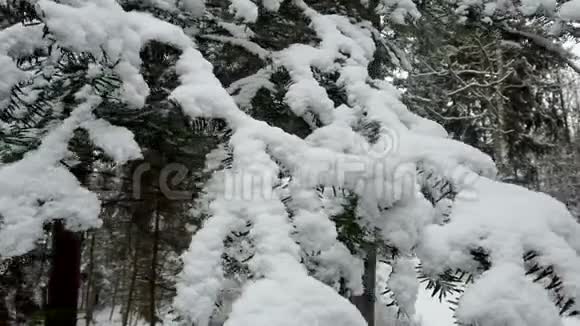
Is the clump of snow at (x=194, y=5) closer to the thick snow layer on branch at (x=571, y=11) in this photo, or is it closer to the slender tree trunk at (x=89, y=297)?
the thick snow layer on branch at (x=571, y=11)

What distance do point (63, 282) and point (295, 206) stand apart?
239 centimetres

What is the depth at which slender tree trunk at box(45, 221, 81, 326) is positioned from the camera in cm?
293

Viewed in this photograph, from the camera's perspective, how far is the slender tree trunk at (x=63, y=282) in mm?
2926

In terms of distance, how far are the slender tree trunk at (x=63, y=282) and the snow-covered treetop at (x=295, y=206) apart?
157cm

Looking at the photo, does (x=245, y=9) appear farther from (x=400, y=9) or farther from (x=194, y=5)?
(x=400, y=9)

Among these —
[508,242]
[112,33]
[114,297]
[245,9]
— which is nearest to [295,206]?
[508,242]

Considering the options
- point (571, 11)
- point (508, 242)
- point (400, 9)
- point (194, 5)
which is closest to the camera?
point (508, 242)

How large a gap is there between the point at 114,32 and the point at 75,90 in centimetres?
77

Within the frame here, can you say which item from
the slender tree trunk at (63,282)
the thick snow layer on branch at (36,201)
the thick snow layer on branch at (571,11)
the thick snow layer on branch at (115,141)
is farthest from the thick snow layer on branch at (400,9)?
the slender tree trunk at (63,282)

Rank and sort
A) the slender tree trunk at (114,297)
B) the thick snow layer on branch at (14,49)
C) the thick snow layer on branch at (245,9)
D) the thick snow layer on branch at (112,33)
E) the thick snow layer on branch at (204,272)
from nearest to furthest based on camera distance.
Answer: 1. the thick snow layer on branch at (204,272)
2. the thick snow layer on branch at (112,33)
3. the thick snow layer on branch at (14,49)
4. the thick snow layer on branch at (245,9)
5. the slender tree trunk at (114,297)

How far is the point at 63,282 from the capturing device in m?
2.99

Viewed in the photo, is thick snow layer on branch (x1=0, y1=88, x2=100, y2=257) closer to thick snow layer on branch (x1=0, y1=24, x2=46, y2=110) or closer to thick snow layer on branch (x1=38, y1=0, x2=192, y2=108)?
thick snow layer on branch (x1=0, y1=24, x2=46, y2=110)

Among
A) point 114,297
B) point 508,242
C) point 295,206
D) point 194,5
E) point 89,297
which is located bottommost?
point 89,297

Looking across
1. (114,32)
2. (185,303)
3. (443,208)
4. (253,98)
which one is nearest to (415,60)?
(253,98)
